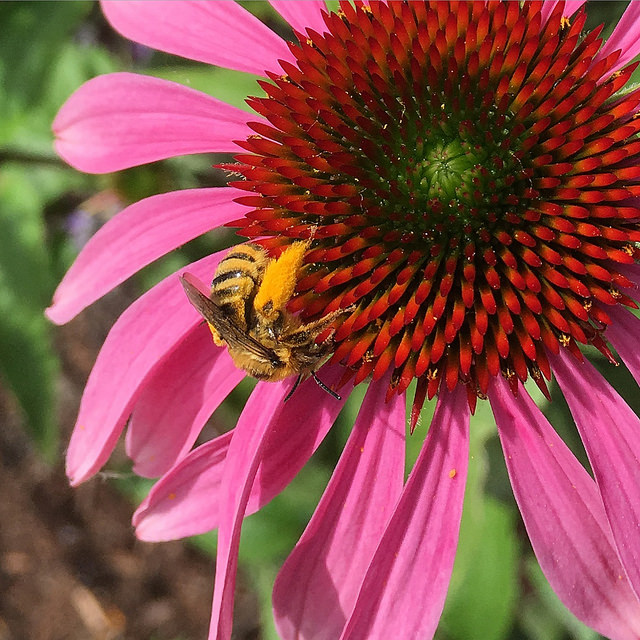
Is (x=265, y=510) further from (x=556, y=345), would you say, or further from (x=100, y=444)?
(x=556, y=345)

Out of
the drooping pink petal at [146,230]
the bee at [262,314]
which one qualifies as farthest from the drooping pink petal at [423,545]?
the drooping pink petal at [146,230]

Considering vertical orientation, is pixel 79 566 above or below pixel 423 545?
below

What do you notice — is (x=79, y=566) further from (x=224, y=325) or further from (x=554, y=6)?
(x=554, y=6)

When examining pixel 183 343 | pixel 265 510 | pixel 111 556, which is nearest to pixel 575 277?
pixel 183 343

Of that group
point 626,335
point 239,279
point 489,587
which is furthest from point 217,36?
point 489,587

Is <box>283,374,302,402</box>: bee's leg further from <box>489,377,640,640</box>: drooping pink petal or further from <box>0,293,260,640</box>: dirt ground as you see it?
<box>0,293,260,640</box>: dirt ground
